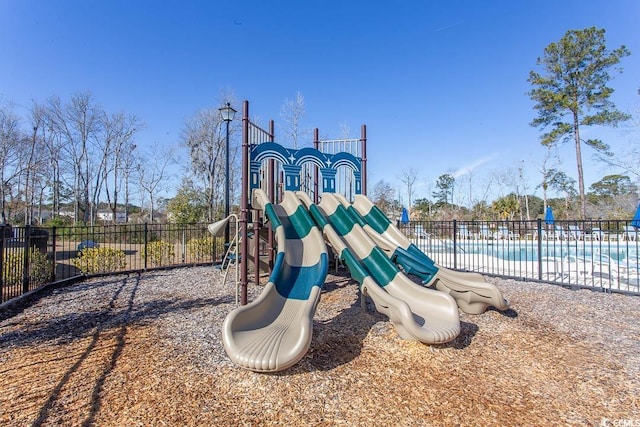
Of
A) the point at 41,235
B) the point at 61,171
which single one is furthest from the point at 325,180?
the point at 61,171

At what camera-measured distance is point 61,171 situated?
3053 cm

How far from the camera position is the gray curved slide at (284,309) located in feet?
8.95

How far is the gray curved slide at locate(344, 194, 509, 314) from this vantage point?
14.1 ft

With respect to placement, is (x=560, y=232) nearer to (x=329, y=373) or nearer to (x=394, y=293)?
(x=394, y=293)

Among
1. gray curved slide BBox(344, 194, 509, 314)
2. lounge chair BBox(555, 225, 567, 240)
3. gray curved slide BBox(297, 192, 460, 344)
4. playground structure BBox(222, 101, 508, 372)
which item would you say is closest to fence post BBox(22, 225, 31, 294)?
playground structure BBox(222, 101, 508, 372)

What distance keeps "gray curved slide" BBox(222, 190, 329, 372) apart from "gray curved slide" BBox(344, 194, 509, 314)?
134cm

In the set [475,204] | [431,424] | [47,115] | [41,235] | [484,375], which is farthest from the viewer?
[475,204]

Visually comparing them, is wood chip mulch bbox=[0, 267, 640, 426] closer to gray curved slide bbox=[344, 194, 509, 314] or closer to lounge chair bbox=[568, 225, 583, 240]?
gray curved slide bbox=[344, 194, 509, 314]

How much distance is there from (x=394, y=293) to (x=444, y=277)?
95cm

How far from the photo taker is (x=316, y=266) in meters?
4.41

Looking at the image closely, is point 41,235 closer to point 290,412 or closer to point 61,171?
point 290,412

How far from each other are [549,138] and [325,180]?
72.9 feet

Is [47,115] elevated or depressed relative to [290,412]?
elevated

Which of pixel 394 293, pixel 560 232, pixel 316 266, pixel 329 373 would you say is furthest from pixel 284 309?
pixel 560 232
